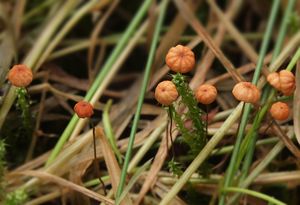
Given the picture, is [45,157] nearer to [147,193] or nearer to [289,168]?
[147,193]

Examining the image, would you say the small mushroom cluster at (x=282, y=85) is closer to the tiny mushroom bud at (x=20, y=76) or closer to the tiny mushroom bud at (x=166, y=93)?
the tiny mushroom bud at (x=166, y=93)

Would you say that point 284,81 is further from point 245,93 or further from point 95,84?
point 95,84

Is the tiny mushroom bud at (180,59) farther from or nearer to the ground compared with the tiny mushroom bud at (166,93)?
farther from the ground

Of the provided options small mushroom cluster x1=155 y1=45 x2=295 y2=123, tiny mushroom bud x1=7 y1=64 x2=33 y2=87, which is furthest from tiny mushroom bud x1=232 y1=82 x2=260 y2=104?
tiny mushroom bud x1=7 y1=64 x2=33 y2=87

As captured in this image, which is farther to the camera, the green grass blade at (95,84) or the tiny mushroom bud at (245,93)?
the green grass blade at (95,84)

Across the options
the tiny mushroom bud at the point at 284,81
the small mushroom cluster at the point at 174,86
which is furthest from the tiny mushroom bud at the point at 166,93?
the tiny mushroom bud at the point at 284,81

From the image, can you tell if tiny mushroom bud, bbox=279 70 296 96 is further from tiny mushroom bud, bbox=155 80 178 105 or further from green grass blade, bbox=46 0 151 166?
green grass blade, bbox=46 0 151 166

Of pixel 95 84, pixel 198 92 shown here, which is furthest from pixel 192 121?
pixel 95 84

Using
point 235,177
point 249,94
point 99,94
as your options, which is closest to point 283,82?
point 249,94
